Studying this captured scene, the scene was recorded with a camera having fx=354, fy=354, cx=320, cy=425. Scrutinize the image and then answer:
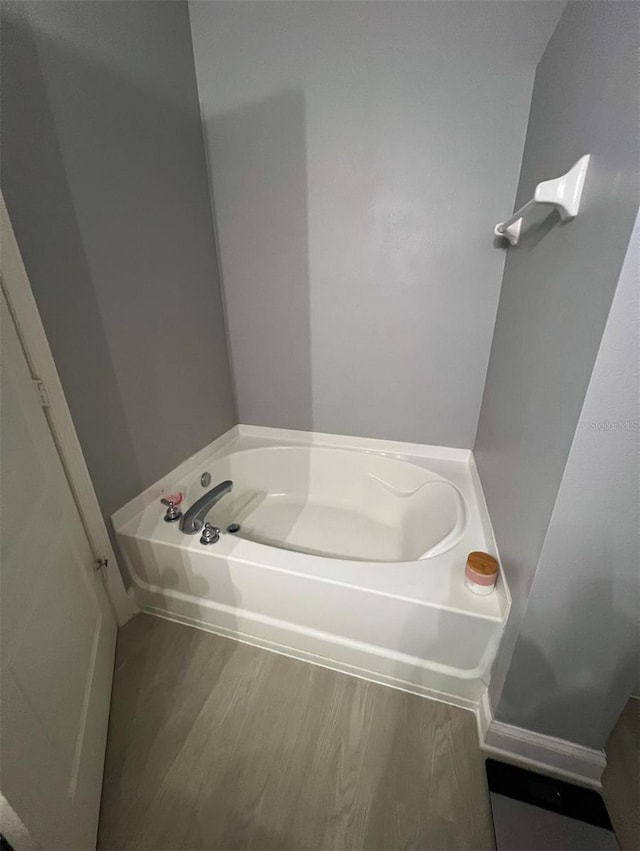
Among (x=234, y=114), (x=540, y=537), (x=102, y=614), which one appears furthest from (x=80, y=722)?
(x=234, y=114)

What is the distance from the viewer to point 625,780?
0.95 metres

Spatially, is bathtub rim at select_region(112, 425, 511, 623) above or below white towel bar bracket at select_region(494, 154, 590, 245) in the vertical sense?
below

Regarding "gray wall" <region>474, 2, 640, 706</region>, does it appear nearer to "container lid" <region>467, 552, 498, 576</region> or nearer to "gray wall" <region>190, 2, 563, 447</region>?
"container lid" <region>467, 552, 498, 576</region>

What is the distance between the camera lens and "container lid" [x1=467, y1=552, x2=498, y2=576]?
1.00 meters

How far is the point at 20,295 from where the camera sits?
0.92 metres

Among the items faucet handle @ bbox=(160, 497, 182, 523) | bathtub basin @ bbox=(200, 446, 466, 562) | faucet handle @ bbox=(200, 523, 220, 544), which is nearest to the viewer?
faucet handle @ bbox=(200, 523, 220, 544)

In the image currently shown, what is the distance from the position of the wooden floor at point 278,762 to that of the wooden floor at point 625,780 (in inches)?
12.4

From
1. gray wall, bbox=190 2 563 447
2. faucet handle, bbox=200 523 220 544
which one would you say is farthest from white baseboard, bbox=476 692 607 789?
gray wall, bbox=190 2 563 447

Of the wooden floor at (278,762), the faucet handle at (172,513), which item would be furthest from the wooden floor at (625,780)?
the faucet handle at (172,513)

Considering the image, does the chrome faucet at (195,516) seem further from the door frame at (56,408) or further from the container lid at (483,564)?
the container lid at (483,564)

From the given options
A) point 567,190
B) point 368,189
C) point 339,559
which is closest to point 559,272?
point 567,190

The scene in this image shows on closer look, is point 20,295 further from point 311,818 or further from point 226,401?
point 311,818

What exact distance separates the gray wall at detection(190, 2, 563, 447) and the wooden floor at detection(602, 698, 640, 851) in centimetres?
108

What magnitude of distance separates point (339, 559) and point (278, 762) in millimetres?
565
